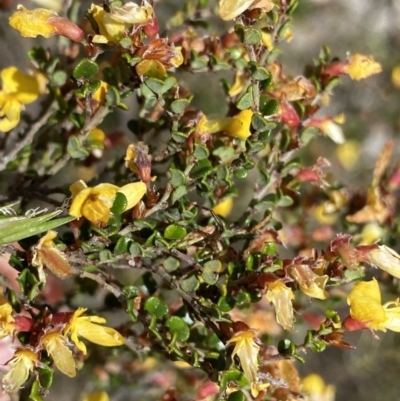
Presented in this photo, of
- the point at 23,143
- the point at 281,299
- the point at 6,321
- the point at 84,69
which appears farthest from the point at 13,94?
the point at 281,299

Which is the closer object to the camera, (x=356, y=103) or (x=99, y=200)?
(x=99, y=200)

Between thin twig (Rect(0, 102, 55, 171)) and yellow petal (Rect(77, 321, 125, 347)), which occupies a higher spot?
thin twig (Rect(0, 102, 55, 171))

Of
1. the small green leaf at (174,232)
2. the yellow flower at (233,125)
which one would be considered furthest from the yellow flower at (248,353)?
the yellow flower at (233,125)

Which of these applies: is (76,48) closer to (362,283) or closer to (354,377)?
(362,283)

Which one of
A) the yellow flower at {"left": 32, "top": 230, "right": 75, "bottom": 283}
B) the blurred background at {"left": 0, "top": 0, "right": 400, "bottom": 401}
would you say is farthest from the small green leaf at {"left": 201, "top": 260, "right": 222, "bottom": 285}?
the blurred background at {"left": 0, "top": 0, "right": 400, "bottom": 401}

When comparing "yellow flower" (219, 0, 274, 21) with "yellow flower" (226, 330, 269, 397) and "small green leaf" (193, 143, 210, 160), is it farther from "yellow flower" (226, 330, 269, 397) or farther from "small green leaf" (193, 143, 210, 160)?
"yellow flower" (226, 330, 269, 397)

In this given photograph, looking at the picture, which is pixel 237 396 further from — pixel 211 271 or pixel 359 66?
pixel 359 66

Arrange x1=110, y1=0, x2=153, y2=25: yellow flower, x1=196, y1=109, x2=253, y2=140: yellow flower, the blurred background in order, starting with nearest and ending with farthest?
x1=110, y1=0, x2=153, y2=25: yellow flower < x1=196, y1=109, x2=253, y2=140: yellow flower < the blurred background

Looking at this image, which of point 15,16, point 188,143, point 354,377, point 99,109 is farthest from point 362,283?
point 354,377
